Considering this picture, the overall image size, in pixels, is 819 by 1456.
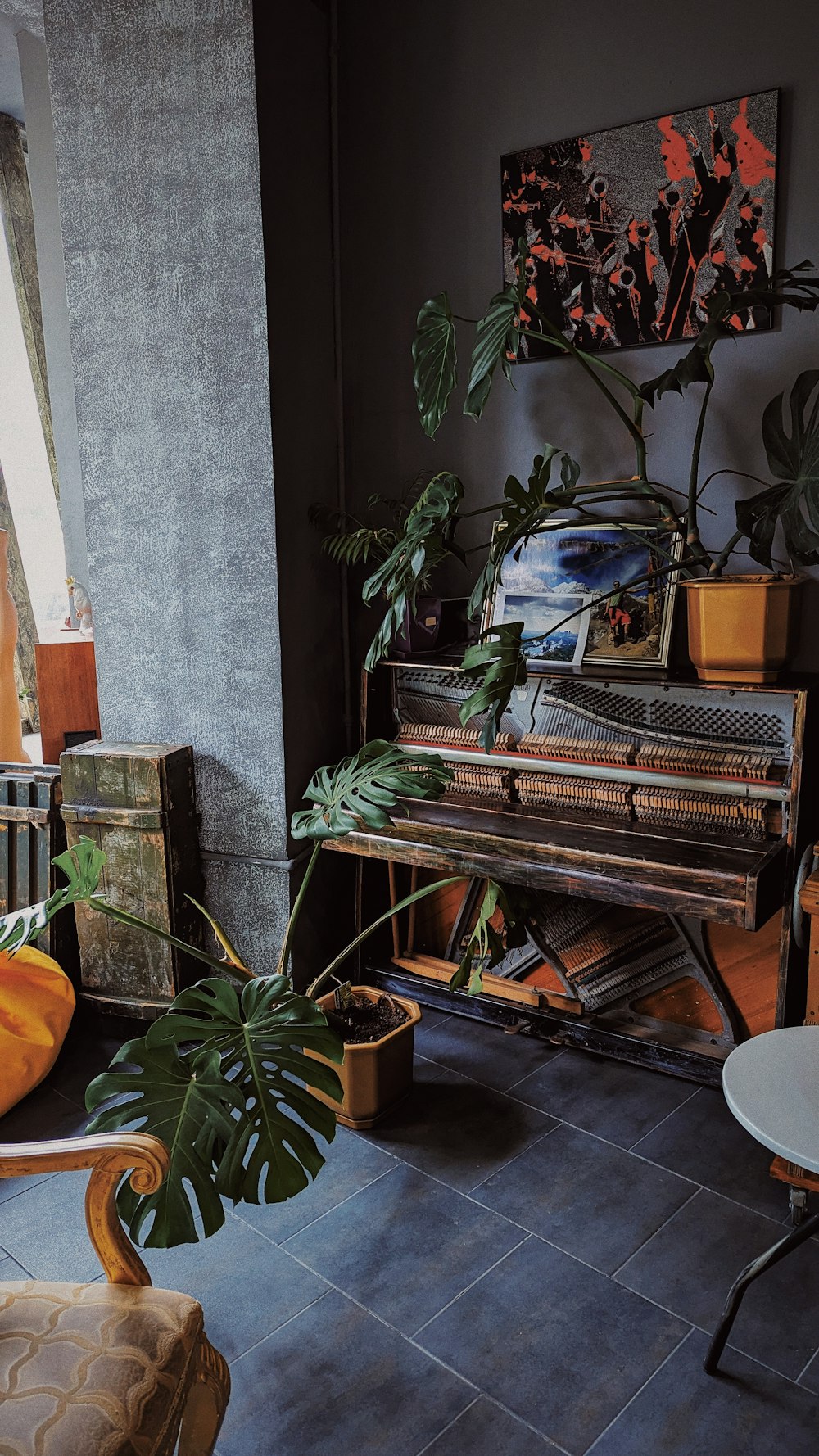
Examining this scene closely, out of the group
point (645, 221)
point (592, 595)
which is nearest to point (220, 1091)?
point (592, 595)

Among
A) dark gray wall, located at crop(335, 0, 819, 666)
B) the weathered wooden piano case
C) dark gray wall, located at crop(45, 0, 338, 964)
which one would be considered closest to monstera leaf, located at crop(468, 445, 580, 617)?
the weathered wooden piano case

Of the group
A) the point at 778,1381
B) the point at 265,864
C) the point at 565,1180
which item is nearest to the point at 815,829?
the point at 565,1180

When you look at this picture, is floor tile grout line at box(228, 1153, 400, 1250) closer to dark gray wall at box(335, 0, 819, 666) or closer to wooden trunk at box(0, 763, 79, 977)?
wooden trunk at box(0, 763, 79, 977)

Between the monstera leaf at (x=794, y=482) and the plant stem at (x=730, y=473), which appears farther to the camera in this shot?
the plant stem at (x=730, y=473)

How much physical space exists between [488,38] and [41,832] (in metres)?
2.88

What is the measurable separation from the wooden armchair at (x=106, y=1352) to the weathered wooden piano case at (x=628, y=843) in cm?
140

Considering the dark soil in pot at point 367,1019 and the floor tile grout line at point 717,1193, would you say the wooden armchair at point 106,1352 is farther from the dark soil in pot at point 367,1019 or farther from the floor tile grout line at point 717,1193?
the floor tile grout line at point 717,1193

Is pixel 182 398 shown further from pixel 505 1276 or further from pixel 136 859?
pixel 505 1276

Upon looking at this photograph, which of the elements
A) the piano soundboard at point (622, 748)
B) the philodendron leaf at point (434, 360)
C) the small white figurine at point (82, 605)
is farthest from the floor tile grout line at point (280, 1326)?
the small white figurine at point (82, 605)

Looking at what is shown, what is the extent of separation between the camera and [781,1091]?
5.56 feet

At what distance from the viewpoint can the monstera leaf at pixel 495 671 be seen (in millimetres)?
2361

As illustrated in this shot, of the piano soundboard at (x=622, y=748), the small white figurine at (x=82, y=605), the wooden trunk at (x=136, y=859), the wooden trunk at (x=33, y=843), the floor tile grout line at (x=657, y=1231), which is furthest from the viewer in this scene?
the small white figurine at (x=82, y=605)

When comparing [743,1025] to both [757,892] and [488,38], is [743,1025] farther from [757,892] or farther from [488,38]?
[488,38]

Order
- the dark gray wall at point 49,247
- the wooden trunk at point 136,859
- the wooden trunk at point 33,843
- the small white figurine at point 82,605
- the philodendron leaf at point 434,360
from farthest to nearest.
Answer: the dark gray wall at point 49,247 → the small white figurine at point 82,605 → the wooden trunk at point 33,843 → the wooden trunk at point 136,859 → the philodendron leaf at point 434,360
